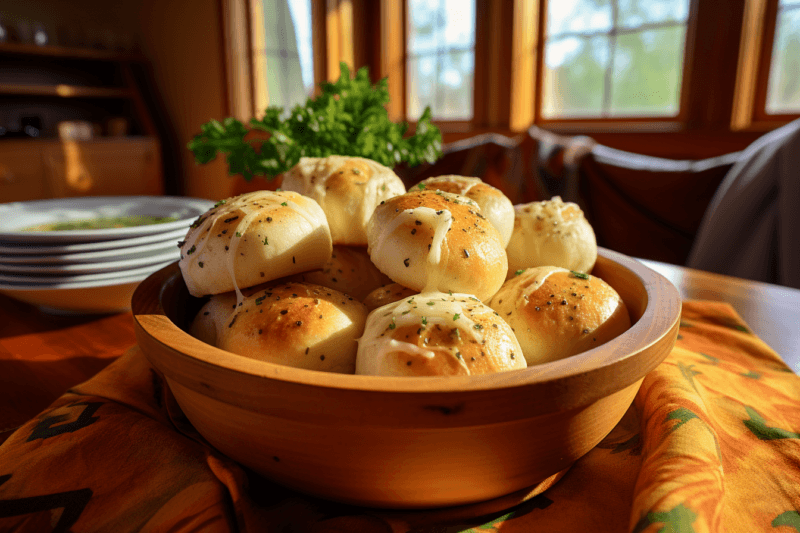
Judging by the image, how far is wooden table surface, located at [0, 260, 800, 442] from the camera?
0.73m

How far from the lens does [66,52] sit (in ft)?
15.8

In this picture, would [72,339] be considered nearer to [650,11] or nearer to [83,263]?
[83,263]

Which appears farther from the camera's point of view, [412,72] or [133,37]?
[133,37]

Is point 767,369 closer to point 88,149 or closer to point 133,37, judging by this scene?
point 88,149

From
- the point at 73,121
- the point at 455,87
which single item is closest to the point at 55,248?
the point at 455,87

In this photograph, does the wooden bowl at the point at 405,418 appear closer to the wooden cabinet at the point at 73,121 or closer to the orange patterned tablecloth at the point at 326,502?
the orange patterned tablecloth at the point at 326,502

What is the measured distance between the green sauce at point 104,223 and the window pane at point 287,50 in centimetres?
405

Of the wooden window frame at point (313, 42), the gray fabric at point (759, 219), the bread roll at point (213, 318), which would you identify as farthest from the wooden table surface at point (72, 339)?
the wooden window frame at point (313, 42)

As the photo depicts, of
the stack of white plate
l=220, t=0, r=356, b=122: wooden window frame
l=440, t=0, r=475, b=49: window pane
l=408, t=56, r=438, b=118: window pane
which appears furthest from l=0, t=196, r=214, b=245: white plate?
l=220, t=0, r=356, b=122: wooden window frame

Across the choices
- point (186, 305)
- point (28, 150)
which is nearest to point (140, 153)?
point (28, 150)

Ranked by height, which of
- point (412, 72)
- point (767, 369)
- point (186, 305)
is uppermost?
point (412, 72)

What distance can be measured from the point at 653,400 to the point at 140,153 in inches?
223

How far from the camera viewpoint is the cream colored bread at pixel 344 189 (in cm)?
80

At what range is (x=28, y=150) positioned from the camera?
14.8 ft
